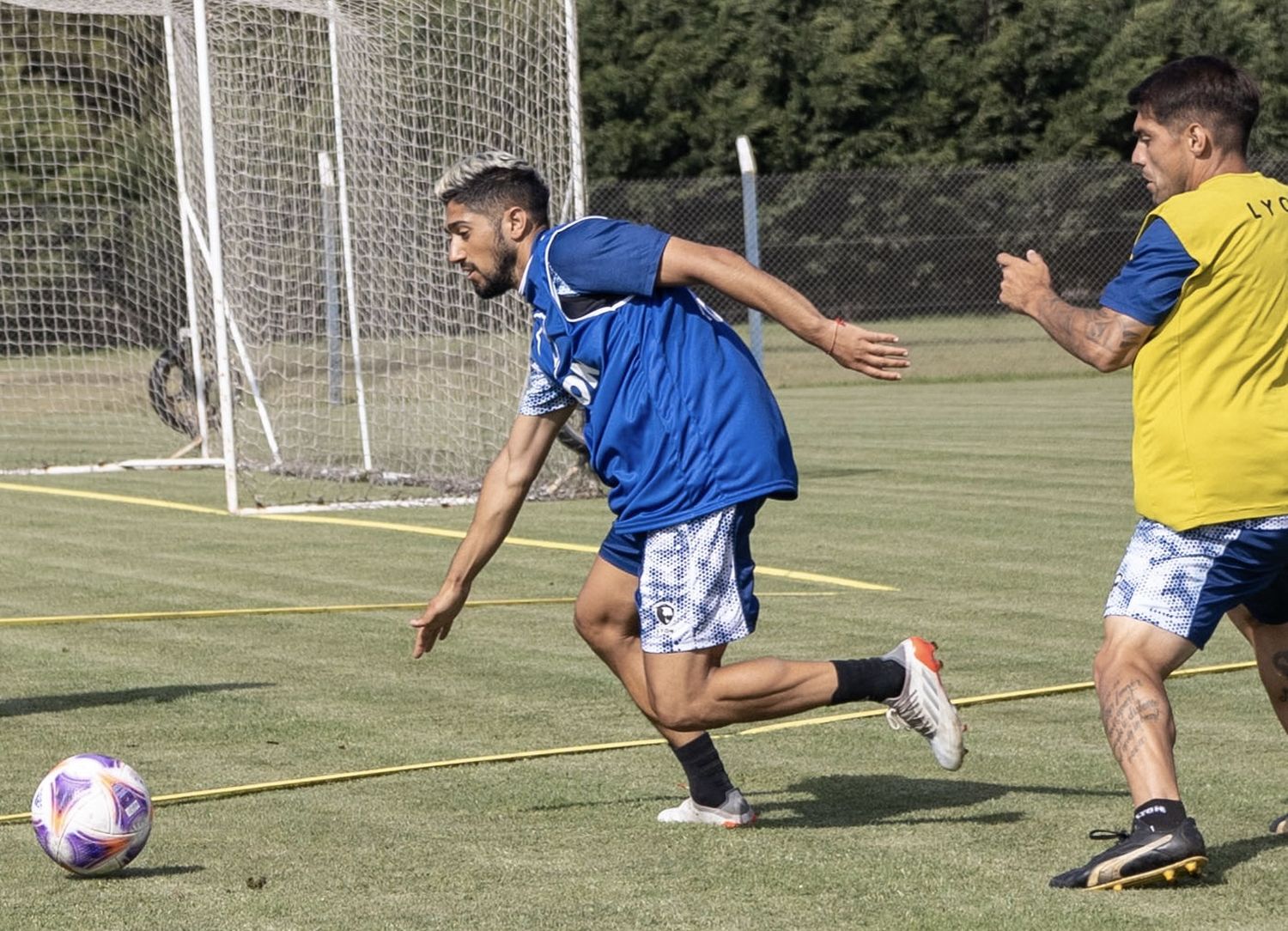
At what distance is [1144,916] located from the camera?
484cm

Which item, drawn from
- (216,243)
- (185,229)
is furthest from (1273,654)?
(185,229)

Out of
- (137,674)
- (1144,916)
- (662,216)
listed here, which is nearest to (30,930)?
(1144,916)

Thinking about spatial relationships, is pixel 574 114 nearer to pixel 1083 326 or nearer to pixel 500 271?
pixel 500 271

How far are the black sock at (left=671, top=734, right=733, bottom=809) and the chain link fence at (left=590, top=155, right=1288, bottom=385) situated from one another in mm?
24360

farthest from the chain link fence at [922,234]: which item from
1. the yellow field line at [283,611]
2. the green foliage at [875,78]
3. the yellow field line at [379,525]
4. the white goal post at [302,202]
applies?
the yellow field line at [283,611]

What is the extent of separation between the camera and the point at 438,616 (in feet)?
19.7

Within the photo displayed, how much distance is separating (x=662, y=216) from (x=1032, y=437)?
42.9 feet

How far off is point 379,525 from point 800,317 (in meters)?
8.98

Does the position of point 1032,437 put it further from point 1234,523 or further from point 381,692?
point 1234,523

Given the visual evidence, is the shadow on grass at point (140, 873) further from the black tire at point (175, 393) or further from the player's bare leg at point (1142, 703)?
the black tire at point (175, 393)

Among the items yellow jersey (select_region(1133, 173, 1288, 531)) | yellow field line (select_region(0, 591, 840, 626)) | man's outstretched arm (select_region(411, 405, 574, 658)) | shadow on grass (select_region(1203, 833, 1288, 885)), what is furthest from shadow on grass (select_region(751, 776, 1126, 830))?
yellow field line (select_region(0, 591, 840, 626))

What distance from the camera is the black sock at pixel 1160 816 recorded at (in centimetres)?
498

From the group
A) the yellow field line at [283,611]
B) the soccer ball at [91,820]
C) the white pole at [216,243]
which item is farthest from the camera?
the white pole at [216,243]

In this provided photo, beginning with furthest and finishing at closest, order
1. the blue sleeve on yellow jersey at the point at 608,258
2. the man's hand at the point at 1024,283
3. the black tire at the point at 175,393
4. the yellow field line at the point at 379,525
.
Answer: the black tire at the point at 175,393 → the yellow field line at the point at 379,525 → the blue sleeve on yellow jersey at the point at 608,258 → the man's hand at the point at 1024,283
